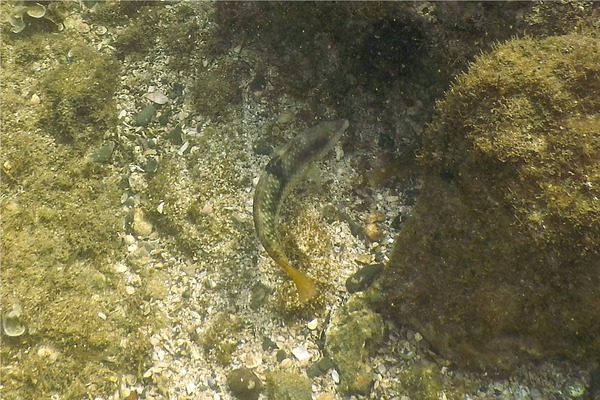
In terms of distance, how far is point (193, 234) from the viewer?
4535 millimetres

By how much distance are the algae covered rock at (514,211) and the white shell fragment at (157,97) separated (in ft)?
10.1

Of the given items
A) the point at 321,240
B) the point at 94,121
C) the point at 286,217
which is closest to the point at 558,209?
the point at 321,240

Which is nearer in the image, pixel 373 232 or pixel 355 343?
pixel 355 343

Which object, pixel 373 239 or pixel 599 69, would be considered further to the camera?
pixel 373 239

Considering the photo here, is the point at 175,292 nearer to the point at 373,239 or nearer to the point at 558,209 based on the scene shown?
the point at 373,239

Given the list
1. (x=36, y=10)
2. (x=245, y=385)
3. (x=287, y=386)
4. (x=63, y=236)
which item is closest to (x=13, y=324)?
(x=63, y=236)

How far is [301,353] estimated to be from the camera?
13.3 ft

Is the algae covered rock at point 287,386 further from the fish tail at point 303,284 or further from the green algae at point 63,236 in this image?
the green algae at point 63,236

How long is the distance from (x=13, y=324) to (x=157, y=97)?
277cm

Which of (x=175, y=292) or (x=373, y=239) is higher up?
(x=373, y=239)

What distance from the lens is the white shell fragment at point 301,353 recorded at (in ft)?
13.2

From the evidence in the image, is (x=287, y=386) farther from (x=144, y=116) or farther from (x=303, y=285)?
(x=144, y=116)

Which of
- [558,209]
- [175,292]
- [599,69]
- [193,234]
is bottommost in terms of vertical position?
[175,292]

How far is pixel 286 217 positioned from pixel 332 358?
1435 millimetres
